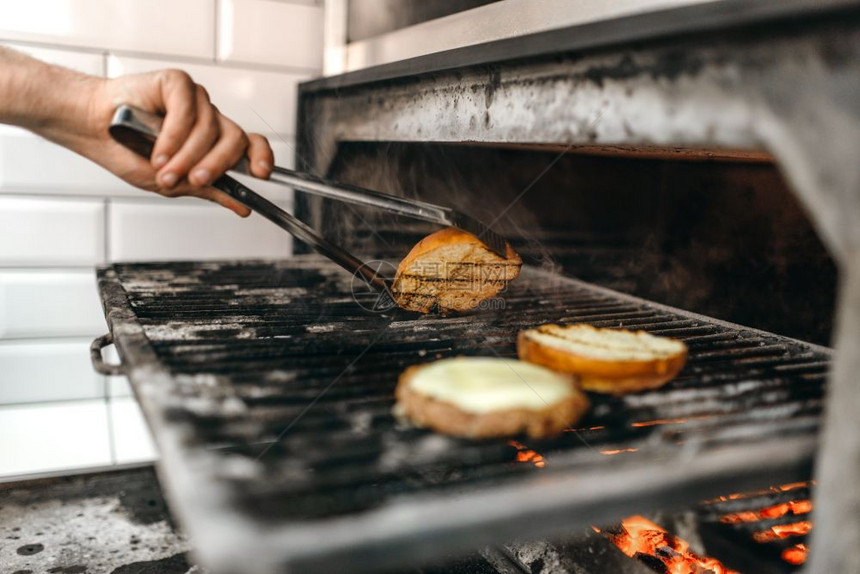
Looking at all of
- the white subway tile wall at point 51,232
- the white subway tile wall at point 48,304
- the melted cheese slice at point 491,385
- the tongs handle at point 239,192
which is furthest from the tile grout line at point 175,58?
the melted cheese slice at point 491,385

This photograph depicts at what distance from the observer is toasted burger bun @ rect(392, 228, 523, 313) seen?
1512 millimetres

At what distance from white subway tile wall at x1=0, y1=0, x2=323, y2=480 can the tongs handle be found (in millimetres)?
965

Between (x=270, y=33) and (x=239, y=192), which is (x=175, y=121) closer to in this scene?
(x=239, y=192)

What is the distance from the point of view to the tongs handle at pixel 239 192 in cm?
118

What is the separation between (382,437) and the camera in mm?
826

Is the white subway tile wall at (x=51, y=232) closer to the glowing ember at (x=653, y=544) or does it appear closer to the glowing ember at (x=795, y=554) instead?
the glowing ember at (x=653, y=544)

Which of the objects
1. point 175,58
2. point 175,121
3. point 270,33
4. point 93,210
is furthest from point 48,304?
point 175,121

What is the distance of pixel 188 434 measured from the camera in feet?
2.46

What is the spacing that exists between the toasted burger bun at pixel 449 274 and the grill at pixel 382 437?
2.5 inches

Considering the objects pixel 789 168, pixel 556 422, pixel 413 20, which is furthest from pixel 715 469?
pixel 413 20

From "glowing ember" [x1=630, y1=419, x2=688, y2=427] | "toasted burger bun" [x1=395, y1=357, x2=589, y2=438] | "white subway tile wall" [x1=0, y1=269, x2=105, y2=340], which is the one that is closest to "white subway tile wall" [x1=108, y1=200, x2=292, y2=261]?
"white subway tile wall" [x1=0, y1=269, x2=105, y2=340]

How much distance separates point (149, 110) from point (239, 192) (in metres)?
0.22

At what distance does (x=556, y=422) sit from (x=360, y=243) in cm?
144

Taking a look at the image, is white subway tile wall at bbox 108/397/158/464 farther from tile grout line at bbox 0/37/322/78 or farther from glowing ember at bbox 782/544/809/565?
glowing ember at bbox 782/544/809/565
